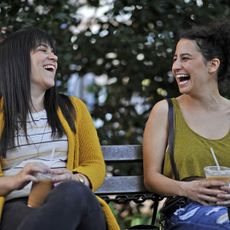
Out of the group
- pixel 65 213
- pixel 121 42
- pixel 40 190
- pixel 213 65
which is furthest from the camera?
pixel 121 42

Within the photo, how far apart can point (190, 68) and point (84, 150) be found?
0.74 m

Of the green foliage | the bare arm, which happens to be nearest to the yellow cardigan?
the bare arm

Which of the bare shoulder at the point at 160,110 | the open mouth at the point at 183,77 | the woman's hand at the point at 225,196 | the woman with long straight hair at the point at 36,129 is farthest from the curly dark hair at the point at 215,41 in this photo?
the woman's hand at the point at 225,196

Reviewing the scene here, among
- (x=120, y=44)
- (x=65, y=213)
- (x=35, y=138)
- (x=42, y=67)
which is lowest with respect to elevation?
(x=65, y=213)

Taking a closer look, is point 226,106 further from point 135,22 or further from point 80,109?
point 135,22

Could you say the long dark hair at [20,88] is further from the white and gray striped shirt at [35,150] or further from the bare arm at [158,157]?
the bare arm at [158,157]

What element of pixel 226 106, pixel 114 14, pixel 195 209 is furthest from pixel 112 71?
pixel 195 209

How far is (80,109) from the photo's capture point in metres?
3.70

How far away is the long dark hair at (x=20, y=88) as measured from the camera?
348 cm

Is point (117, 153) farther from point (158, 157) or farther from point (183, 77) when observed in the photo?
point (183, 77)

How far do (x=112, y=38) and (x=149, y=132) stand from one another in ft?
4.07

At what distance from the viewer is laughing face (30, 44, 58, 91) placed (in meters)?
3.56

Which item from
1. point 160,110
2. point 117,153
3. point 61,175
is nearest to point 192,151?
point 160,110

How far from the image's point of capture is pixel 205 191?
337cm
